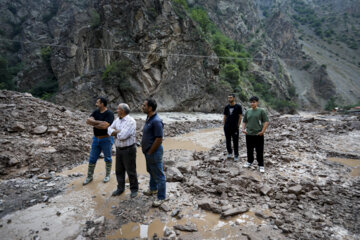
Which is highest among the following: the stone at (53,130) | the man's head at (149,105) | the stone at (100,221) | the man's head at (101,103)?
the man's head at (101,103)

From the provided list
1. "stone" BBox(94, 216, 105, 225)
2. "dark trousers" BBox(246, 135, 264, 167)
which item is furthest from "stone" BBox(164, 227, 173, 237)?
"dark trousers" BBox(246, 135, 264, 167)

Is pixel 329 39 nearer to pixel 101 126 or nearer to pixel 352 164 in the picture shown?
pixel 352 164

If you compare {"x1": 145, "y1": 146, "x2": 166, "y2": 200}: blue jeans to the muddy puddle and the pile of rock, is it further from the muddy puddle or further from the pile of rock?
the pile of rock

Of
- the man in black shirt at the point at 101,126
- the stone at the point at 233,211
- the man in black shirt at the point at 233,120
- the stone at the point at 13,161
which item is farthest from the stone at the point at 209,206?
the stone at the point at 13,161

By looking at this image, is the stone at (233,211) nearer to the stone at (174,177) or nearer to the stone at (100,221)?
the stone at (174,177)

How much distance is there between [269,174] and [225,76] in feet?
88.8

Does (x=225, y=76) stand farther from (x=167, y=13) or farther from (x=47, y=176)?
(x=47, y=176)

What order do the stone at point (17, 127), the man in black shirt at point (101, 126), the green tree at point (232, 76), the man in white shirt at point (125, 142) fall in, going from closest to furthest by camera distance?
the man in white shirt at point (125, 142) < the man in black shirt at point (101, 126) < the stone at point (17, 127) < the green tree at point (232, 76)

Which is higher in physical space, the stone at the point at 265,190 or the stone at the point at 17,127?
the stone at the point at 17,127

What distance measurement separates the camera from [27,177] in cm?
471

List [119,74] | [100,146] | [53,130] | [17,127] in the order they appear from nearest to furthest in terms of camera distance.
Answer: [100,146], [17,127], [53,130], [119,74]

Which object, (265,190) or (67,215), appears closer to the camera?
(67,215)

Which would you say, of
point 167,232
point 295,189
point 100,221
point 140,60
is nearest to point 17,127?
point 100,221

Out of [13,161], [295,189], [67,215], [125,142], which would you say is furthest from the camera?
[13,161]
